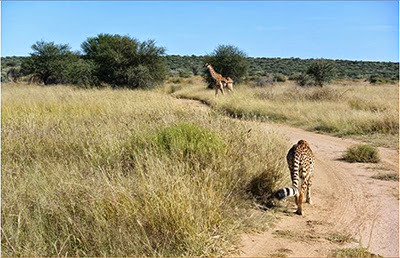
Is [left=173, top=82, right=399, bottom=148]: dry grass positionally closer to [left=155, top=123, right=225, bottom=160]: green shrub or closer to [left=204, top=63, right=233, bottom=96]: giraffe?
[left=204, top=63, right=233, bottom=96]: giraffe

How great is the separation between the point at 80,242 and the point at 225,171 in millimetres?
2553

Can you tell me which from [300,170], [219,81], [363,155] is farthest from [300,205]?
[219,81]

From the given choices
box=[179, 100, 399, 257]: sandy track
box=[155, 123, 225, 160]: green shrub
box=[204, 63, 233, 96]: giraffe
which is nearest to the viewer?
box=[179, 100, 399, 257]: sandy track

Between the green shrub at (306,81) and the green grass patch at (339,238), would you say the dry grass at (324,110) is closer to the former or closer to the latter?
the green grass patch at (339,238)

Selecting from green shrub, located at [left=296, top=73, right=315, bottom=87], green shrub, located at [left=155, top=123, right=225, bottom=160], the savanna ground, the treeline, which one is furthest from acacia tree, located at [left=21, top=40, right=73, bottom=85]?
green shrub, located at [left=155, top=123, right=225, bottom=160]

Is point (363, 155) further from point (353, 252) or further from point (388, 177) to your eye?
point (353, 252)

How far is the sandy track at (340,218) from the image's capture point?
5145 millimetres

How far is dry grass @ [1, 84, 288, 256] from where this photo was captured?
4.50 meters

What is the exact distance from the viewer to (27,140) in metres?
7.81

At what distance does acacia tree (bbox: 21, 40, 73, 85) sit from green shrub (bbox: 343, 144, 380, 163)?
29.0 meters

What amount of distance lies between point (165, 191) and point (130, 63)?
1012 inches

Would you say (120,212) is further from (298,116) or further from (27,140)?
(298,116)

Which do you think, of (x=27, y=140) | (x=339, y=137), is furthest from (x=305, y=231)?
(x=339, y=137)

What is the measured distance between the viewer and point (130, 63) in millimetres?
29594
